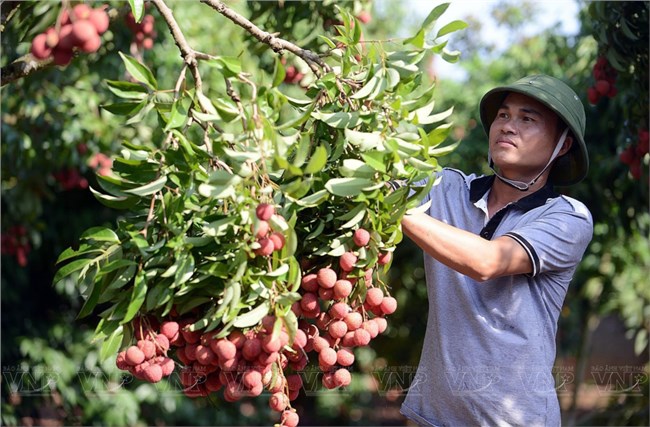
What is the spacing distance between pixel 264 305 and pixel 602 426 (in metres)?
3.32

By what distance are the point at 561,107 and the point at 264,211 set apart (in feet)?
2.80

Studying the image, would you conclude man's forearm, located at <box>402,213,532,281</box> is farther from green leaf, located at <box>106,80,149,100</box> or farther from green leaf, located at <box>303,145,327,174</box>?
green leaf, located at <box>106,80,149,100</box>

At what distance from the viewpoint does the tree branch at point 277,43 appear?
4.95 feet

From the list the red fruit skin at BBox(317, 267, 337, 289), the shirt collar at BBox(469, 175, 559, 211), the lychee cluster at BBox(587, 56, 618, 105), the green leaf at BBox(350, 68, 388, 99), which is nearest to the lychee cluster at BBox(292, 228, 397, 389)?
the red fruit skin at BBox(317, 267, 337, 289)

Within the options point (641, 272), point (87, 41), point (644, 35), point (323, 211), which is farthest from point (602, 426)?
point (87, 41)

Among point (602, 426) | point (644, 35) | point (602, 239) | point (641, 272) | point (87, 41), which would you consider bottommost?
point (602, 426)

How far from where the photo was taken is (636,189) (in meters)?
3.44

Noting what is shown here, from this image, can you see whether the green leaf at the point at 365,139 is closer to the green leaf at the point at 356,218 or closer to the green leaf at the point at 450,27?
the green leaf at the point at 356,218

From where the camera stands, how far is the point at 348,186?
1.38m

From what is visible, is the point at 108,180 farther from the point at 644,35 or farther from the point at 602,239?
the point at 602,239

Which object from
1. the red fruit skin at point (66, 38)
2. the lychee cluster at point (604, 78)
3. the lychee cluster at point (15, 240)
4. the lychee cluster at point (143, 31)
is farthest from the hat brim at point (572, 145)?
the lychee cluster at point (15, 240)

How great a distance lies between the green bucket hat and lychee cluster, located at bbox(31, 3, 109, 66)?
0.95 metres

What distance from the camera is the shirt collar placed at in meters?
1.85

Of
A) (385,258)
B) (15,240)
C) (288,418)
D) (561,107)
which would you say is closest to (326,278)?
(385,258)
